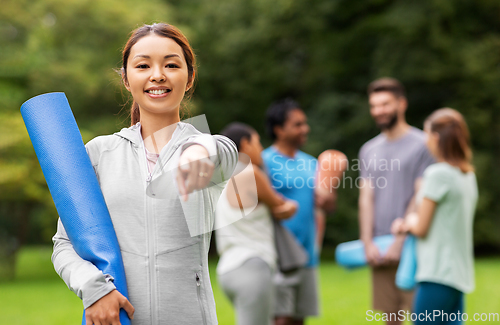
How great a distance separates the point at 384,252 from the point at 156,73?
3.09 metres

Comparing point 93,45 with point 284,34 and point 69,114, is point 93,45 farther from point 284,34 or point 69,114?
point 69,114

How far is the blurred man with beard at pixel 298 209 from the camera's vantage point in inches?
159

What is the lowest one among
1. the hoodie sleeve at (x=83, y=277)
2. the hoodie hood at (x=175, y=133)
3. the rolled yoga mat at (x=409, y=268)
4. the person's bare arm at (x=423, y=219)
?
the rolled yoga mat at (x=409, y=268)

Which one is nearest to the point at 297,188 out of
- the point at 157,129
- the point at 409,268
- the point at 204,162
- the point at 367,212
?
the point at 367,212

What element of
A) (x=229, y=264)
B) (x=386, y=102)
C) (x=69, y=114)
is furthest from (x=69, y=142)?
(x=386, y=102)

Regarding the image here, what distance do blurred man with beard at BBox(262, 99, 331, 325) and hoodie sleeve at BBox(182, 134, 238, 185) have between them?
2411mm

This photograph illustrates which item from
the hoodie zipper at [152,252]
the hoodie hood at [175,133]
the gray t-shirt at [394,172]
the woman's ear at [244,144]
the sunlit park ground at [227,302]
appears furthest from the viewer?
the sunlit park ground at [227,302]

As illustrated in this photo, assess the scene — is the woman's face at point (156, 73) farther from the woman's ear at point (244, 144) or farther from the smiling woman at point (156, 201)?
the woman's ear at point (244, 144)

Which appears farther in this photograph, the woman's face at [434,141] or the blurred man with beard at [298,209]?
the blurred man with beard at [298,209]

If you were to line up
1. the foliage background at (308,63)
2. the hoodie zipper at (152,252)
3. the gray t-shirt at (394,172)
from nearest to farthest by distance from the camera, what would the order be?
1. the hoodie zipper at (152,252)
2. the gray t-shirt at (394,172)
3. the foliage background at (308,63)

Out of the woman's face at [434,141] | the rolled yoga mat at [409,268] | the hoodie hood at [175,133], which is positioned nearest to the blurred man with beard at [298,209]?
the rolled yoga mat at [409,268]

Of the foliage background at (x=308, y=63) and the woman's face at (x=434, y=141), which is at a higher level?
the foliage background at (x=308, y=63)

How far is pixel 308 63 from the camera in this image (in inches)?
814

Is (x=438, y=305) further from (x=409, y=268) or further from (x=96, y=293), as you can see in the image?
(x=96, y=293)
